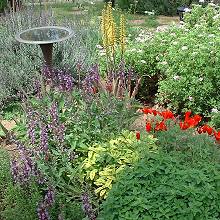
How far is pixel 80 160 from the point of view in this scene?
433 centimetres

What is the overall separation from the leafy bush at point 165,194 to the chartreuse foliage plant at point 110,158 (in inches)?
18.9

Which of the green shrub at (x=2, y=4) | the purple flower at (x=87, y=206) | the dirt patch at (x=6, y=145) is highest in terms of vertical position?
the purple flower at (x=87, y=206)

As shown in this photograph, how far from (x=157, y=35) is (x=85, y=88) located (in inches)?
98.5

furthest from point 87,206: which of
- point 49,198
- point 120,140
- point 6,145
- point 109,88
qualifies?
point 6,145

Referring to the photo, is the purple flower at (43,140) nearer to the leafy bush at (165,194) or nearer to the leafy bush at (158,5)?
the leafy bush at (165,194)

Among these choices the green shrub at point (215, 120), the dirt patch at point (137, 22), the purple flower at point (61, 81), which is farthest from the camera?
the dirt patch at point (137, 22)

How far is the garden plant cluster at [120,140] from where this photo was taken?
10.9ft

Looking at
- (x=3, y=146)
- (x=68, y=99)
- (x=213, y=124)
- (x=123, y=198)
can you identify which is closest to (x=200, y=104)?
(x=213, y=124)

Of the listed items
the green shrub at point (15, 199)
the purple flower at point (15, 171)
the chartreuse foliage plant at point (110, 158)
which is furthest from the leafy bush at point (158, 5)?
the purple flower at point (15, 171)

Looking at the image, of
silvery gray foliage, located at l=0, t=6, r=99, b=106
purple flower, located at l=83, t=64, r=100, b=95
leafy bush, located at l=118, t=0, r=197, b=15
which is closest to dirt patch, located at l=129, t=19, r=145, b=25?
leafy bush, located at l=118, t=0, r=197, b=15

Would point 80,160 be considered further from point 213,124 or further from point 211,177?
point 213,124

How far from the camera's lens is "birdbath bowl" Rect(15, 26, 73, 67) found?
6183mm

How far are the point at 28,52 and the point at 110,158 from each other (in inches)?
149

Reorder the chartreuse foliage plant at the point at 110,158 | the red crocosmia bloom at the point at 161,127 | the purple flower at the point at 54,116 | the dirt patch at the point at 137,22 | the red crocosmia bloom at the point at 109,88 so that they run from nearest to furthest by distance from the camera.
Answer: the chartreuse foliage plant at the point at 110,158 → the purple flower at the point at 54,116 → the red crocosmia bloom at the point at 161,127 → the red crocosmia bloom at the point at 109,88 → the dirt patch at the point at 137,22
